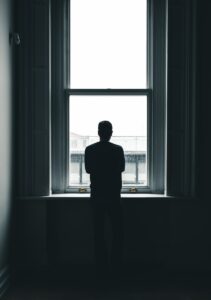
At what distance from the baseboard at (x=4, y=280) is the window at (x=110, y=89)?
3.58 feet

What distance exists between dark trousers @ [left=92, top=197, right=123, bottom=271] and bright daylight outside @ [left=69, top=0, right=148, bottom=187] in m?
0.83

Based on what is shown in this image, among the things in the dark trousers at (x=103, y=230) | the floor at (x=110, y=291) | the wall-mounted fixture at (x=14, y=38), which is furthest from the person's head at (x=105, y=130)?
the floor at (x=110, y=291)

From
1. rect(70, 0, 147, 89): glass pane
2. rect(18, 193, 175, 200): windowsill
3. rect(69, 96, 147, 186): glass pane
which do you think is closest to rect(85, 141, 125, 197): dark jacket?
rect(18, 193, 175, 200): windowsill

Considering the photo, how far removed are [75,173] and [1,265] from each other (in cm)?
135

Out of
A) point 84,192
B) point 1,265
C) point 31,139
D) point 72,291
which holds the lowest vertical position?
point 72,291

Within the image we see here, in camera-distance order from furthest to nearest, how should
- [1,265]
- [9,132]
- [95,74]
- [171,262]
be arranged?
[95,74], [171,262], [9,132], [1,265]

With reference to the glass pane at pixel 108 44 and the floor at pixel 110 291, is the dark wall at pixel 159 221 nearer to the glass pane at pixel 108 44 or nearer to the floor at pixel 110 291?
the floor at pixel 110 291

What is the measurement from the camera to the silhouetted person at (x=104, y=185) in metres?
3.74

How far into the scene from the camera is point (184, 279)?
410 cm

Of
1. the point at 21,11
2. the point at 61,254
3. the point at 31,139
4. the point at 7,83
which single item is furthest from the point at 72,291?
the point at 21,11

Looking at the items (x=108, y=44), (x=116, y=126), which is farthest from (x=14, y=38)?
(x=116, y=126)

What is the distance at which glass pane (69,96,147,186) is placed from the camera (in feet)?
14.7

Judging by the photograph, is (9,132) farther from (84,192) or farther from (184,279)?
(184,279)

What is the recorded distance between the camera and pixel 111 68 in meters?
4.48
